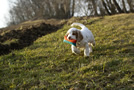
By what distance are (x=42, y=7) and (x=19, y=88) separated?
1333 inches

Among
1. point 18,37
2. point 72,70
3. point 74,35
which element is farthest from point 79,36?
point 18,37

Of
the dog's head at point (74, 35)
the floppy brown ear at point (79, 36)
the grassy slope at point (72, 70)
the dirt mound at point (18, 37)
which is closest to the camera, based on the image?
the grassy slope at point (72, 70)

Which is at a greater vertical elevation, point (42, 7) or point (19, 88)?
point (42, 7)

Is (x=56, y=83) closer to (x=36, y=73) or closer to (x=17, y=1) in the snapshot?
(x=36, y=73)

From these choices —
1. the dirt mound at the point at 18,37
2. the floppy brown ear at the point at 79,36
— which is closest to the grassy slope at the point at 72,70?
the floppy brown ear at the point at 79,36

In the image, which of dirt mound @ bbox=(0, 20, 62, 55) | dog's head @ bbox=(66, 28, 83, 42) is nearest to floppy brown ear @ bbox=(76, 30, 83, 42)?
dog's head @ bbox=(66, 28, 83, 42)

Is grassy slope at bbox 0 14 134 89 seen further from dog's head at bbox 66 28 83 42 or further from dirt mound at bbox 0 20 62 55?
dirt mound at bbox 0 20 62 55

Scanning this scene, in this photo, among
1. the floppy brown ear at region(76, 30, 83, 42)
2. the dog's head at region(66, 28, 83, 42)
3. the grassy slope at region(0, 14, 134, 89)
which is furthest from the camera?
the floppy brown ear at region(76, 30, 83, 42)

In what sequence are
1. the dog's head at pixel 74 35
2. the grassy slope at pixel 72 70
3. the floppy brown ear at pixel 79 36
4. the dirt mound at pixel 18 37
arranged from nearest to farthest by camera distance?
the grassy slope at pixel 72 70
the dog's head at pixel 74 35
the floppy brown ear at pixel 79 36
the dirt mound at pixel 18 37

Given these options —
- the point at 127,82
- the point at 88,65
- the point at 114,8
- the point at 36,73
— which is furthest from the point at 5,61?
the point at 114,8

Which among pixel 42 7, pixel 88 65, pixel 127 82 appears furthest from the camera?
pixel 42 7

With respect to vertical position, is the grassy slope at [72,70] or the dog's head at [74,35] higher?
the dog's head at [74,35]

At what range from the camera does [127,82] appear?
3475 millimetres

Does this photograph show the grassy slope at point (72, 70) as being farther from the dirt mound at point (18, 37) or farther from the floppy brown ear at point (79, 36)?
the dirt mound at point (18, 37)
